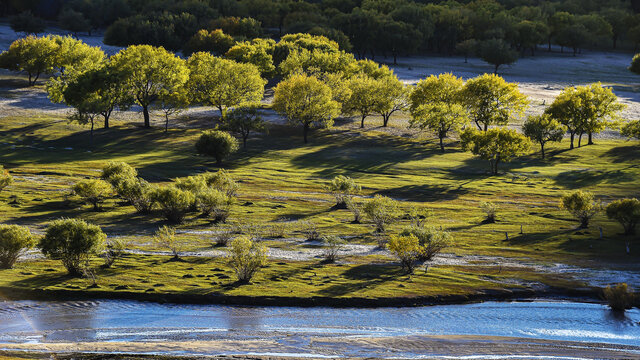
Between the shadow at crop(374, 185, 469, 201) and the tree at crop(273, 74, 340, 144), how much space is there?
127 ft

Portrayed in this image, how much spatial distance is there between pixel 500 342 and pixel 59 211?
5631 cm

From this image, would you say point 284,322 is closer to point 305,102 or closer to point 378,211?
point 378,211

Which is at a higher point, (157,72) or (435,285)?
(157,72)

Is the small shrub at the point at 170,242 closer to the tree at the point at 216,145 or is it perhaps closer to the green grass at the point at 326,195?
the green grass at the point at 326,195

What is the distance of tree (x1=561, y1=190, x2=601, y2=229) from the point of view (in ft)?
273

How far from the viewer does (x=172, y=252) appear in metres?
69.5

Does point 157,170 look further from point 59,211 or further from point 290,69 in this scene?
point 290,69

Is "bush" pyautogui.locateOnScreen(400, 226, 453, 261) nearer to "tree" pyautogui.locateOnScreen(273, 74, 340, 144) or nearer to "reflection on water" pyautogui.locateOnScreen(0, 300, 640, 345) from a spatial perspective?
"reflection on water" pyautogui.locateOnScreen(0, 300, 640, 345)

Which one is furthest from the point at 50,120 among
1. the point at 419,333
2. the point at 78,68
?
the point at 419,333

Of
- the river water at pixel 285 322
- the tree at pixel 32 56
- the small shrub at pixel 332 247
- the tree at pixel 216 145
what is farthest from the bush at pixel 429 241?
the tree at pixel 32 56

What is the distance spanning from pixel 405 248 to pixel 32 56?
136 meters

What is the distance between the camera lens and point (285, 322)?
54500mm

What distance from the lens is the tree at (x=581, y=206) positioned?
83062mm

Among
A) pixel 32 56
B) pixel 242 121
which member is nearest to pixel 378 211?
pixel 242 121
